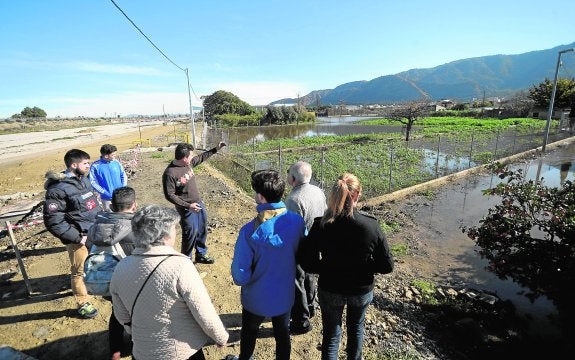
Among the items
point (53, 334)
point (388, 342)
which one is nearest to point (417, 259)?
point (388, 342)

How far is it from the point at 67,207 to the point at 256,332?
273 centimetres

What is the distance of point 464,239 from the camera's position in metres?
6.77

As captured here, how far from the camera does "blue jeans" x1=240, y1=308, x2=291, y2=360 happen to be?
2385 millimetres

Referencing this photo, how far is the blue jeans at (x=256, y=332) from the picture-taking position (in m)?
2.38

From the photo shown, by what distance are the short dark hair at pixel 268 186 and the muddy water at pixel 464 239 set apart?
13.0 feet

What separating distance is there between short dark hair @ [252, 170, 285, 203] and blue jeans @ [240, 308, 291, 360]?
39.1 inches

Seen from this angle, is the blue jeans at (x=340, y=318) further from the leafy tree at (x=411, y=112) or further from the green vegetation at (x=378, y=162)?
the leafy tree at (x=411, y=112)

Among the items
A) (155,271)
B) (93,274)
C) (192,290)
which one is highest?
(155,271)

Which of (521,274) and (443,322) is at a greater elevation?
(521,274)

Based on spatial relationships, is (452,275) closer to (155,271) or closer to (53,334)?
(155,271)

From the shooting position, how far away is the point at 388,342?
3.40m

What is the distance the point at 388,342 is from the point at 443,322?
1.11 meters

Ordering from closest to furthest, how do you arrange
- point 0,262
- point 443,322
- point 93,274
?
point 93,274, point 443,322, point 0,262

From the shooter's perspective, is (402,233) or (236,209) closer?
(402,233)
